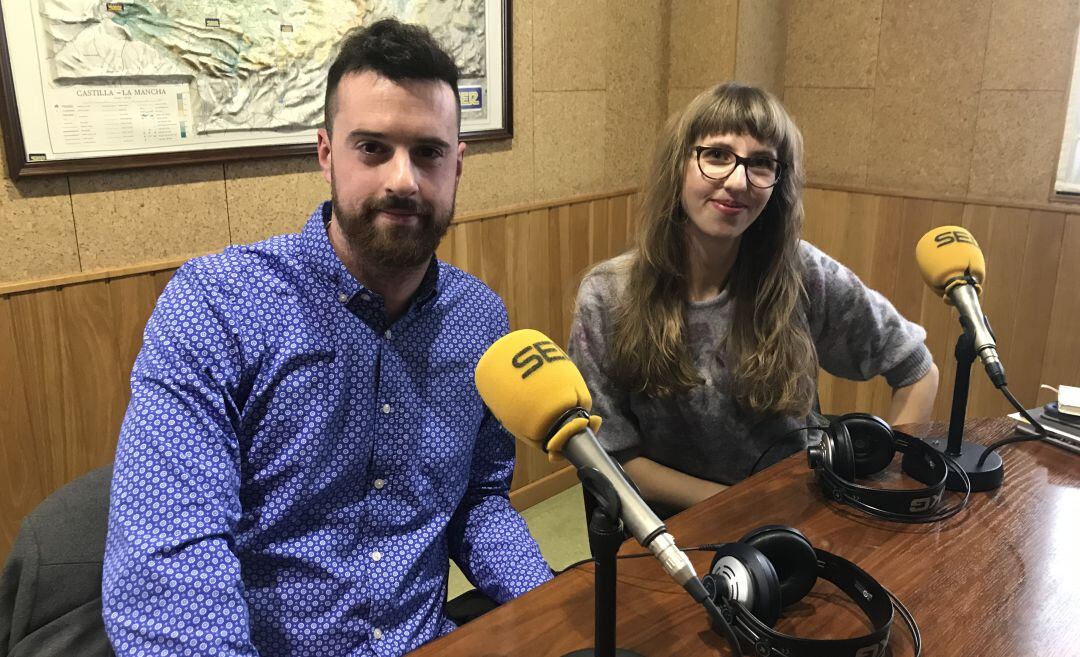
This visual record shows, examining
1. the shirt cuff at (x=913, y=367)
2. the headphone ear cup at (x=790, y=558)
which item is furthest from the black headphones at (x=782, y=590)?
the shirt cuff at (x=913, y=367)

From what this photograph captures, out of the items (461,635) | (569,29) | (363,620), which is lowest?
(363,620)

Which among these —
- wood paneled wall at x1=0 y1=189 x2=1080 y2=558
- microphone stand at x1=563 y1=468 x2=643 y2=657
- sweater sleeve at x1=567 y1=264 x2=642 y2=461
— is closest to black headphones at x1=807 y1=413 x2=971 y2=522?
sweater sleeve at x1=567 y1=264 x2=642 y2=461

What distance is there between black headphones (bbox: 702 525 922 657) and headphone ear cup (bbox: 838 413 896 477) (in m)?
0.36

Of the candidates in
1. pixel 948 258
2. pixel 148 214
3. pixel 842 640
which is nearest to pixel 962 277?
pixel 948 258

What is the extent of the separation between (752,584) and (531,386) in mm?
429

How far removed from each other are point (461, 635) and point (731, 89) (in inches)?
50.8

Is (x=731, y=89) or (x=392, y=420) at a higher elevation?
(x=731, y=89)

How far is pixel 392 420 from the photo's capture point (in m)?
1.36

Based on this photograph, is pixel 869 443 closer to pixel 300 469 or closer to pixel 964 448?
pixel 964 448

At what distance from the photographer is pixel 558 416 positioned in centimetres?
86

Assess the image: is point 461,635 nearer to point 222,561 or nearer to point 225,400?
point 222,561

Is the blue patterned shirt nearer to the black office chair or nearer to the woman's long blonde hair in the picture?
the black office chair

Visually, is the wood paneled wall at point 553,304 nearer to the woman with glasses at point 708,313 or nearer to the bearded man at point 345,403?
the bearded man at point 345,403

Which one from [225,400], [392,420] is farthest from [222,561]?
[392,420]
